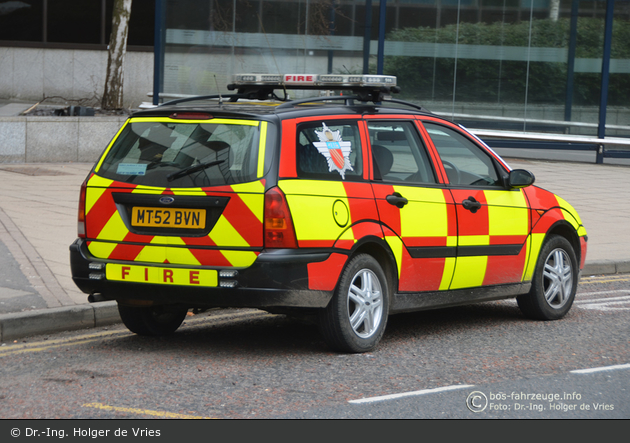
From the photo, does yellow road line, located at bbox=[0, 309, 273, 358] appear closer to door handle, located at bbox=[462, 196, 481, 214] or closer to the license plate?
the license plate

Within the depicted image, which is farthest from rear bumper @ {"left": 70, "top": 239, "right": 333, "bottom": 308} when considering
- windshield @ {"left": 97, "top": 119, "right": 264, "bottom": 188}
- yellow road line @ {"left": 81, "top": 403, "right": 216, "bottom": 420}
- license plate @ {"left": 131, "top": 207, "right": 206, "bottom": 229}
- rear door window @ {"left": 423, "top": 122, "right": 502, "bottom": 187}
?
rear door window @ {"left": 423, "top": 122, "right": 502, "bottom": 187}

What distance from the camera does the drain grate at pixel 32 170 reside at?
51.2ft

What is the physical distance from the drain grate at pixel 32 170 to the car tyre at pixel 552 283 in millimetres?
10083

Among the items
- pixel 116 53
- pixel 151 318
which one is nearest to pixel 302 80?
pixel 151 318

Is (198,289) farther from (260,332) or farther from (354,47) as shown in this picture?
(354,47)

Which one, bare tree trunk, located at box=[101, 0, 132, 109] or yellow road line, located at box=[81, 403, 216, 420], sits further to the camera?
bare tree trunk, located at box=[101, 0, 132, 109]

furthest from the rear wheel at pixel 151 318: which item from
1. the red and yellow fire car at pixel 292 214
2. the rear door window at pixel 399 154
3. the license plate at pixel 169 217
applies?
the rear door window at pixel 399 154

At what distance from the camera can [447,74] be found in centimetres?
2289

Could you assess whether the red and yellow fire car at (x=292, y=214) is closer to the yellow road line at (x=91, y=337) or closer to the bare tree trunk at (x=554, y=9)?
the yellow road line at (x=91, y=337)

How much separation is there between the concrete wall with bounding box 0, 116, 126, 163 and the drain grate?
23.6 inches

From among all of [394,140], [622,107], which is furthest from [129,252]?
[622,107]

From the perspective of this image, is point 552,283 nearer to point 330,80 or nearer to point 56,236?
point 330,80

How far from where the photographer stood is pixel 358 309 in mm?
6082

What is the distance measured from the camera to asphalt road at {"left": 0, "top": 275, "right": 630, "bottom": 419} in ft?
16.1
